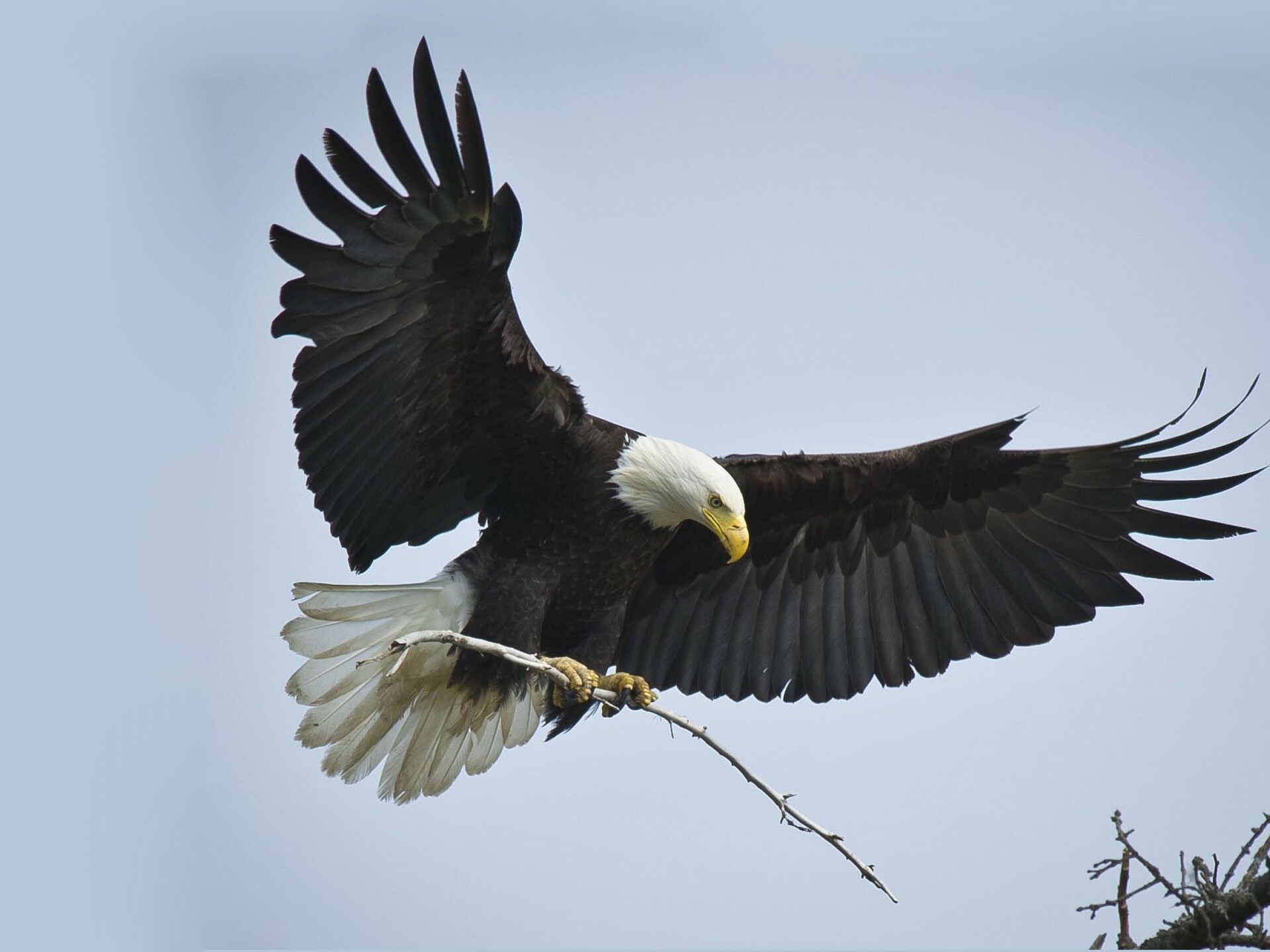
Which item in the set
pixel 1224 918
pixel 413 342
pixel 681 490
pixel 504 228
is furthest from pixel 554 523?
pixel 1224 918

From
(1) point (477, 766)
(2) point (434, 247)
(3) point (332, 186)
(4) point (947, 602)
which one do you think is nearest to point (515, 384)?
(2) point (434, 247)

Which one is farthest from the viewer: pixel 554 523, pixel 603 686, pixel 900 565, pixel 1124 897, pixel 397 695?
pixel 900 565

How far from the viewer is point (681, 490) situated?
429 centimetres

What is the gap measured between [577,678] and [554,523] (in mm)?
549

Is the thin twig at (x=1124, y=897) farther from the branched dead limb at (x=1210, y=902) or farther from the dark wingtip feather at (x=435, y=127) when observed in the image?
the dark wingtip feather at (x=435, y=127)

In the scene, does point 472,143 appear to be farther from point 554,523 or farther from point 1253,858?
point 1253,858

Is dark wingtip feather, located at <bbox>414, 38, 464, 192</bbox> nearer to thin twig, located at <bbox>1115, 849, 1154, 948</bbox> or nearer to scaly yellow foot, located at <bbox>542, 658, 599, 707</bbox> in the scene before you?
scaly yellow foot, located at <bbox>542, 658, 599, 707</bbox>

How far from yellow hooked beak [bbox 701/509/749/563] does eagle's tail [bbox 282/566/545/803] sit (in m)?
0.78

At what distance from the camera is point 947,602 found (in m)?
5.01

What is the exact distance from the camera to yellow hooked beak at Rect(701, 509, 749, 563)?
428 centimetres

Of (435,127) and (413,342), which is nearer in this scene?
(435,127)

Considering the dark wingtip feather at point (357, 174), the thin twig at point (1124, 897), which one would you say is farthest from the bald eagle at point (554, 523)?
the thin twig at point (1124, 897)

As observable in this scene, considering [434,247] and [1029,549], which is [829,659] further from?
[434,247]

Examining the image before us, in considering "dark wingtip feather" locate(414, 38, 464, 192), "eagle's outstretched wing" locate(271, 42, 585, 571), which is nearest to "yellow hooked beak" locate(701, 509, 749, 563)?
"eagle's outstretched wing" locate(271, 42, 585, 571)
